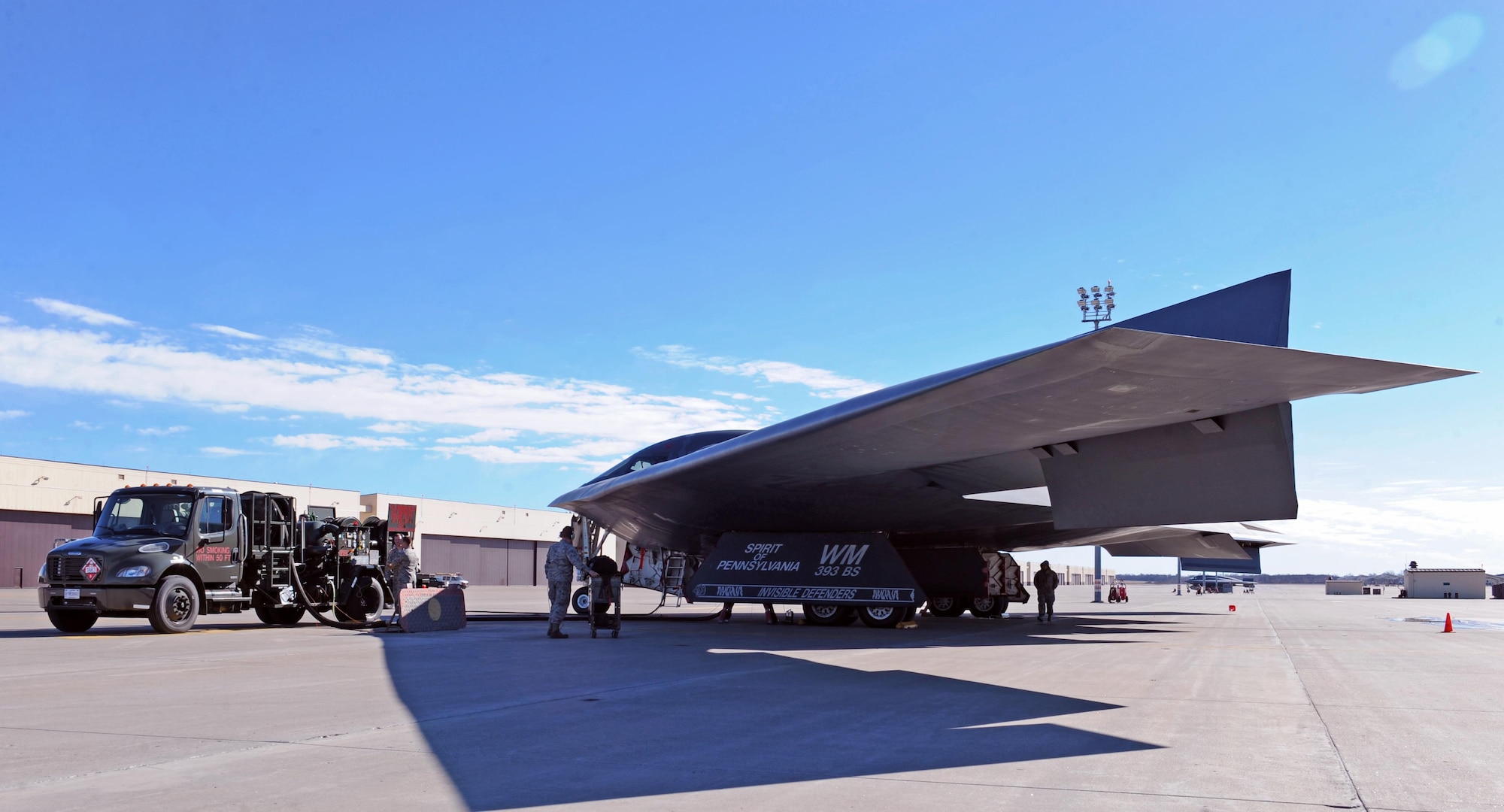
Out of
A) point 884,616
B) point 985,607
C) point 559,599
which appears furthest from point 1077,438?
point 985,607

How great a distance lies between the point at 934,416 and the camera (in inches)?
433

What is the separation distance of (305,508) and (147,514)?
21.8 metres

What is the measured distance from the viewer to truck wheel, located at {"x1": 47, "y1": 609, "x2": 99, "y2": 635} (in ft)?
46.4

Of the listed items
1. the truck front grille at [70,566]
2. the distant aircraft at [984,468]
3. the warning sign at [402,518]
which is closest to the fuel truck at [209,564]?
the truck front grille at [70,566]

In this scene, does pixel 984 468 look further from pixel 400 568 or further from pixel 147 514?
pixel 147 514

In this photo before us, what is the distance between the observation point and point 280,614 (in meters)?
17.2

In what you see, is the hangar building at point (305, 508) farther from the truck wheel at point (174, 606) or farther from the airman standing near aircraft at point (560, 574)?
the airman standing near aircraft at point (560, 574)

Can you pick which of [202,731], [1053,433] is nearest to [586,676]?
[202,731]

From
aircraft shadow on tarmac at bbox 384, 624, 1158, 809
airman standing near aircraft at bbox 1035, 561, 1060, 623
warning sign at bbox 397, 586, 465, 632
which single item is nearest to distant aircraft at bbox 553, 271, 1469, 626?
airman standing near aircraft at bbox 1035, 561, 1060, 623

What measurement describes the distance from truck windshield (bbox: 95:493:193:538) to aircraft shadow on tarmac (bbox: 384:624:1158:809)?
21.5 feet

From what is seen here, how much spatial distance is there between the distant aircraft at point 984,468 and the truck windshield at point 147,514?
6.81 meters

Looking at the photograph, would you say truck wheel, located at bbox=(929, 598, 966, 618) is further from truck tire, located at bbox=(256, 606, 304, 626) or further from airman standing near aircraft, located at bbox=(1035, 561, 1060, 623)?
truck tire, located at bbox=(256, 606, 304, 626)

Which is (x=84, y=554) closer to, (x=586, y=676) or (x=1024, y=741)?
(x=586, y=676)

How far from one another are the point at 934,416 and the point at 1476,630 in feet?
58.6
